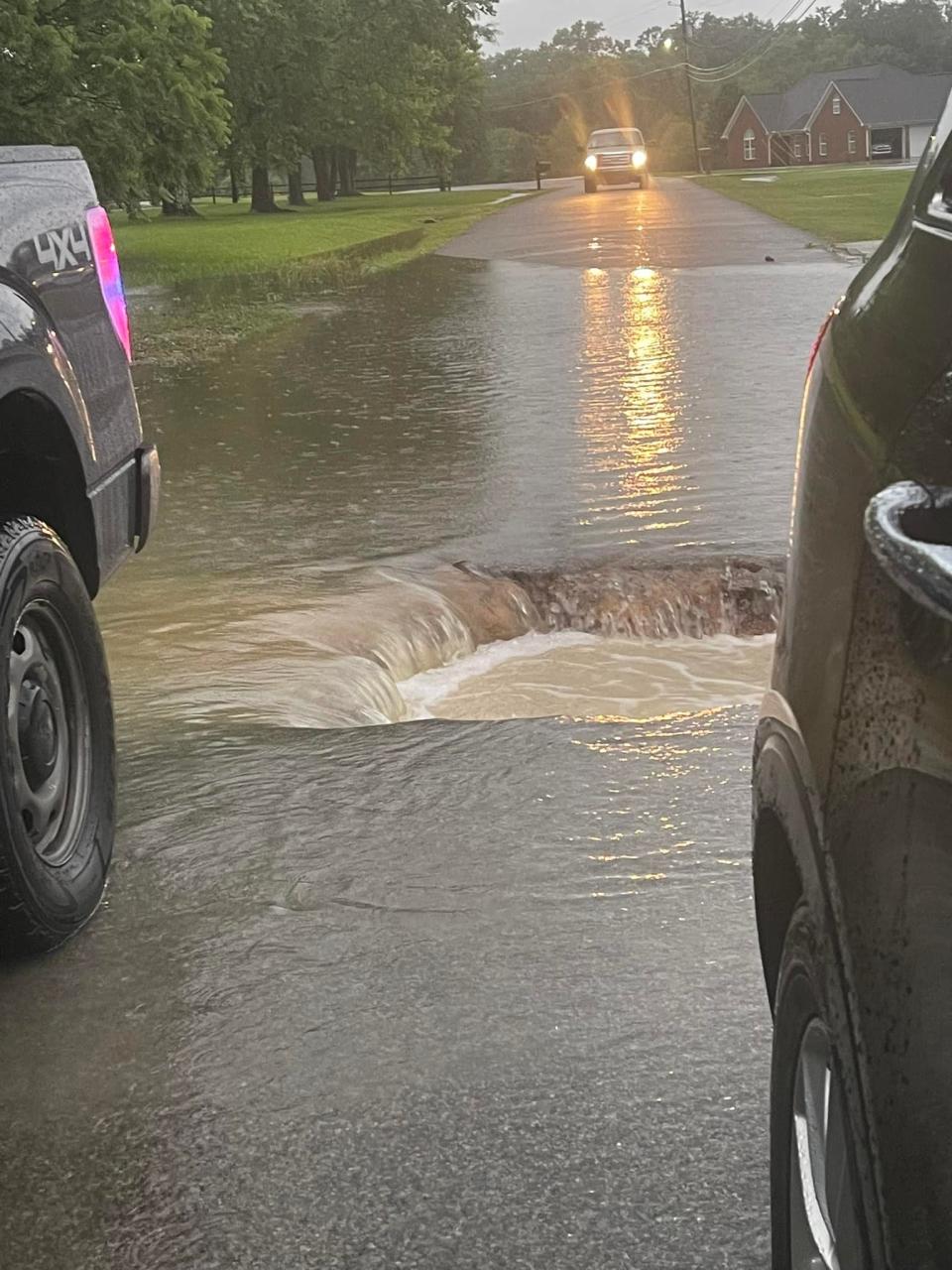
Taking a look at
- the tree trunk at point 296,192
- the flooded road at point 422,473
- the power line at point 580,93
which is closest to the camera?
the flooded road at point 422,473

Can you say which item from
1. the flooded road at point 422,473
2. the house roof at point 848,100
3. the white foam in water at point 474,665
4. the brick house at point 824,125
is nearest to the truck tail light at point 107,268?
the flooded road at point 422,473

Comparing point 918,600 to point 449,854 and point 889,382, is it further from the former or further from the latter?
point 449,854

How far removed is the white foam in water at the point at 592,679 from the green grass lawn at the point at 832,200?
37.7ft

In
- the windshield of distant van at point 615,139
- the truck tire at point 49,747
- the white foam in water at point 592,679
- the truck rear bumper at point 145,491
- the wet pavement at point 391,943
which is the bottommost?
the white foam in water at point 592,679

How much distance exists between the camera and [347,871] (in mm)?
4008

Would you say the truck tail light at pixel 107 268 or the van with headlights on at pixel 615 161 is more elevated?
the truck tail light at pixel 107 268

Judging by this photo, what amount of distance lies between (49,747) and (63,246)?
1200 millimetres

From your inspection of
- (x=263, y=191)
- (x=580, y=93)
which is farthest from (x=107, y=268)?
(x=580, y=93)

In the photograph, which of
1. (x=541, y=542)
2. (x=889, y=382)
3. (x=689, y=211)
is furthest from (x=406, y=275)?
(x=889, y=382)

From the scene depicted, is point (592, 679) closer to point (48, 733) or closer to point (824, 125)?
point (48, 733)

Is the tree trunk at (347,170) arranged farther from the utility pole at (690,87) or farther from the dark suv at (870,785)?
the dark suv at (870,785)

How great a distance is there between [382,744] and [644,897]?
4.50 ft

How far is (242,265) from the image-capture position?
89.7 feet

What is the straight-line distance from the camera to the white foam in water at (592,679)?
5840 mm
